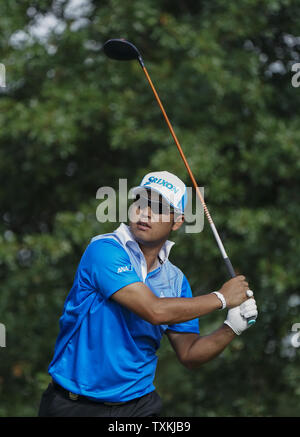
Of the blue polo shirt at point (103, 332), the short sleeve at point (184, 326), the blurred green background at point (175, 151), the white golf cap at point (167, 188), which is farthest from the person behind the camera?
the blurred green background at point (175, 151)

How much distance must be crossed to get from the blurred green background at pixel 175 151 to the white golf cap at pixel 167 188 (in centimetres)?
297

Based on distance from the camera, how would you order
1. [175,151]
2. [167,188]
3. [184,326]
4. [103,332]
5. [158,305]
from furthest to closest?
[175,151]
[184,326]
[167,188]
[103,332]
[158,305]

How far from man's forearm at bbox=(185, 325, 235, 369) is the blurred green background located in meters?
2.74

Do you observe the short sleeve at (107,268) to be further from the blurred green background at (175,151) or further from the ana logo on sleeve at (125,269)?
the blurred green background at (175,151)

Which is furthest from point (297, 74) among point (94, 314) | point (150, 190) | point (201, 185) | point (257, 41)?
point (94, 314)

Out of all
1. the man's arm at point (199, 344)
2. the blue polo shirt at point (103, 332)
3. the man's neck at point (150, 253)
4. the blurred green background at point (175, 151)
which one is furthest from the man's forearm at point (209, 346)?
the blurred green background at point (175, 151)

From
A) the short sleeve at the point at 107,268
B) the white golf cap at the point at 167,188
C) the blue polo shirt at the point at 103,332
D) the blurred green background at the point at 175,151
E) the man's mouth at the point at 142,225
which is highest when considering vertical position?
the white golf cap at the point at 167,188

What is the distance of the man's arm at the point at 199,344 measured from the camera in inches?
134

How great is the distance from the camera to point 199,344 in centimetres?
351

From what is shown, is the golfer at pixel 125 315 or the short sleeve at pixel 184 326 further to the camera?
the short sleeve at pixel 184 326

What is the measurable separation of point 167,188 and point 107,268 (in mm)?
505

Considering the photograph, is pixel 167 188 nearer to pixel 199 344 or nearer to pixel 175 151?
pixel 199 344

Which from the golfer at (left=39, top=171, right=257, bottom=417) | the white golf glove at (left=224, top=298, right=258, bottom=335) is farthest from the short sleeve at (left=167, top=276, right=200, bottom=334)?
the white golf glove at (left=224, top=298, right=258, bottom=335)

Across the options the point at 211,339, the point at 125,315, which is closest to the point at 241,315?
the point at 211,339
